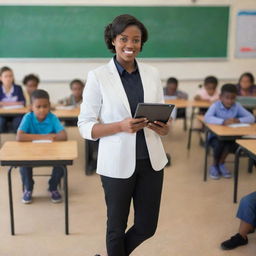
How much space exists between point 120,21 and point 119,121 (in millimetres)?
454

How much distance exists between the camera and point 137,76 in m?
1.80

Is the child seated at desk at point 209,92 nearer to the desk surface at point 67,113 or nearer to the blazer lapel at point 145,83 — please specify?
the desk surface at point 67,113

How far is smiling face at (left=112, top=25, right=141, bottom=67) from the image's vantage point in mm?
1658

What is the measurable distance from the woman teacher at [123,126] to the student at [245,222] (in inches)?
38.5

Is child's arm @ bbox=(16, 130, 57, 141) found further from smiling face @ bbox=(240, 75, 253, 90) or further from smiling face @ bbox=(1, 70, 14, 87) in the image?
smiling face @ bbox=(240, 75, 253, 90)

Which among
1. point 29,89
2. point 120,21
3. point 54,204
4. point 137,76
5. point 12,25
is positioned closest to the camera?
point 120,21

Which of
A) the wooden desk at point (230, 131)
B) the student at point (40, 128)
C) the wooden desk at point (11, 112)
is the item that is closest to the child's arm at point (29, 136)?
the student at point (40, 128)

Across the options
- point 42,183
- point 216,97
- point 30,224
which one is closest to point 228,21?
point 216,97

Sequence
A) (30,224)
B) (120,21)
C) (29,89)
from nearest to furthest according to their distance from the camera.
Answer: (120,21) → (30,224) → (29,89)

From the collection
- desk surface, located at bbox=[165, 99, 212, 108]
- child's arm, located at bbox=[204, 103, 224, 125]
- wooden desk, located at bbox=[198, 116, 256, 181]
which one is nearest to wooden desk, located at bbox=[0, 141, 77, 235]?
wooden desk, located at bbox=[198, 116, 256, 181]

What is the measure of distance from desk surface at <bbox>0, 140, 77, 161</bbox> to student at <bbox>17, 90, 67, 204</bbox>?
0.70 feet

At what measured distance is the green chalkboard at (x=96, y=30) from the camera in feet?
20.5

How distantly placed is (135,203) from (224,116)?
94.6 inches

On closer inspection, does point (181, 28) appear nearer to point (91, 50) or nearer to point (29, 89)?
point (91, 50)
